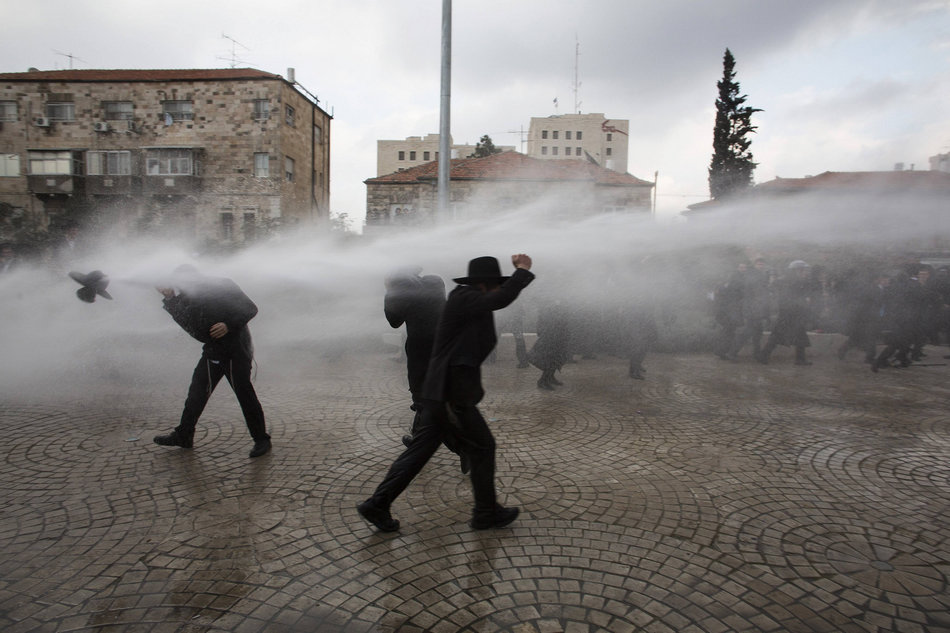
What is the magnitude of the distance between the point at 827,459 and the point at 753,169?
30.3m

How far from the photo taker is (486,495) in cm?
351

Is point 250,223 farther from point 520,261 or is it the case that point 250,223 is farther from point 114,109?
point 520,261

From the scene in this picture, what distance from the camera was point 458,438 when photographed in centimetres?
356

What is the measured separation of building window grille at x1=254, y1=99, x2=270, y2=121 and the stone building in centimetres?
891

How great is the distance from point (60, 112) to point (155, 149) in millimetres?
6505

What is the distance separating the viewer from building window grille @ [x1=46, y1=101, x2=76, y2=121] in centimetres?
3278

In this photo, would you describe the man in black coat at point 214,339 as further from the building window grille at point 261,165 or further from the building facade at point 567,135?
the building facade at point 567,135

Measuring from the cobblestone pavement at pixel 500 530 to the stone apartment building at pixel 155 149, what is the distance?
28768 millimetres

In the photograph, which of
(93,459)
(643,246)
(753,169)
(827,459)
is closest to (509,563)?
(827,459)

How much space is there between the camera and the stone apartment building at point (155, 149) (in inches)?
1266

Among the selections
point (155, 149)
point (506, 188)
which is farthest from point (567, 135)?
point (155, 149)

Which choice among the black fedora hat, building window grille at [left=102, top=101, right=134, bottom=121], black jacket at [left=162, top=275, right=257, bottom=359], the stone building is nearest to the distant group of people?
the black fedora hat

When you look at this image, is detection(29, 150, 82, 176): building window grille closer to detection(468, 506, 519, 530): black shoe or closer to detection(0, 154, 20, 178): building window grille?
detection(0, 154, 20, 178): building window grille

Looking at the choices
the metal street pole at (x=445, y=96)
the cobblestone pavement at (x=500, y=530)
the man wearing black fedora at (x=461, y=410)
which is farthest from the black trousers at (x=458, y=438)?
the metal street pole at (x=445, y=96)
